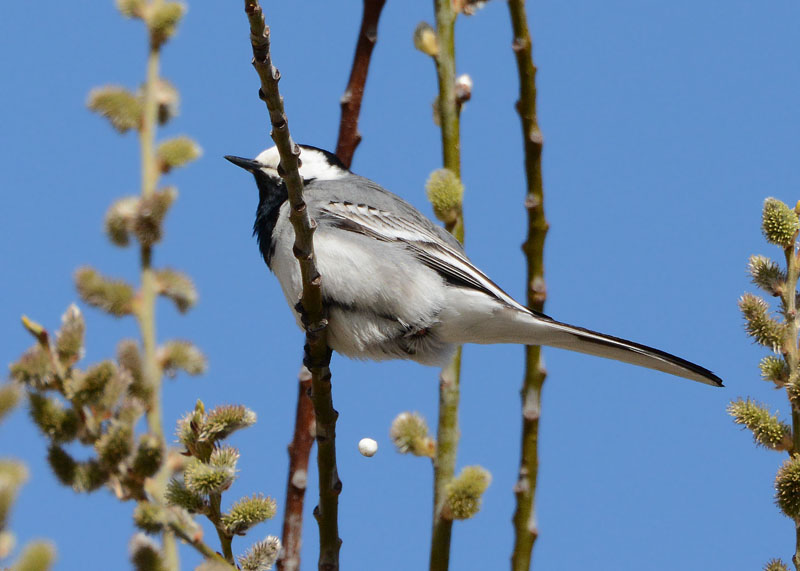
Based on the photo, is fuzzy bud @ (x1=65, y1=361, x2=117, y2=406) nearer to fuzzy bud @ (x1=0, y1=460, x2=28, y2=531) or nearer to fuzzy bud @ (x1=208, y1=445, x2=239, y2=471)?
fuzzy bud @ (x1=0, y1=460, x2=28, y2=531)

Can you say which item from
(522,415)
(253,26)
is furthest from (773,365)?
(253,26)

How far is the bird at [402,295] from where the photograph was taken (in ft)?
13.3

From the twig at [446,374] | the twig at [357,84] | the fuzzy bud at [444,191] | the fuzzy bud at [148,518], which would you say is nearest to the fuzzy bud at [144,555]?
the fuzzy bud at [148,518]

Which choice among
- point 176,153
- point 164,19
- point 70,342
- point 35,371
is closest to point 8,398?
point 35,371

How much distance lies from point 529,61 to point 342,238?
44.8 inches

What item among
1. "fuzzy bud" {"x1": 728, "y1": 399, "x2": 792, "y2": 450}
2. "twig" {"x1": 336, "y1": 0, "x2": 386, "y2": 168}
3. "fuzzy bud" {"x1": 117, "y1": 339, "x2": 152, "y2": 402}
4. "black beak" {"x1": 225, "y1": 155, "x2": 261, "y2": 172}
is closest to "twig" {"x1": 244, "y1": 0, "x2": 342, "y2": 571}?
"fuzzy bud" {"x1": 117, "y1": 339, "x2": 152, "y2": 402}

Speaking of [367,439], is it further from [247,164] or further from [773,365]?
[247,164]

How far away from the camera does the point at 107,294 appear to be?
2.92 meters

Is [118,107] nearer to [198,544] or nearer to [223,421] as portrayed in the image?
[223,421]

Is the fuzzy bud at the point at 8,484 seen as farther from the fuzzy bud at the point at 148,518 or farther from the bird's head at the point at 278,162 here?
the bird's head at the point at 278,162

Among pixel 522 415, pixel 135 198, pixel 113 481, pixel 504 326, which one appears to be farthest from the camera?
pixel 504 326

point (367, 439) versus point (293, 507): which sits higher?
point (367, 439)

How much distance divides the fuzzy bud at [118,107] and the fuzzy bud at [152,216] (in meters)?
0.47

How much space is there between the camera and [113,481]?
2.23m
